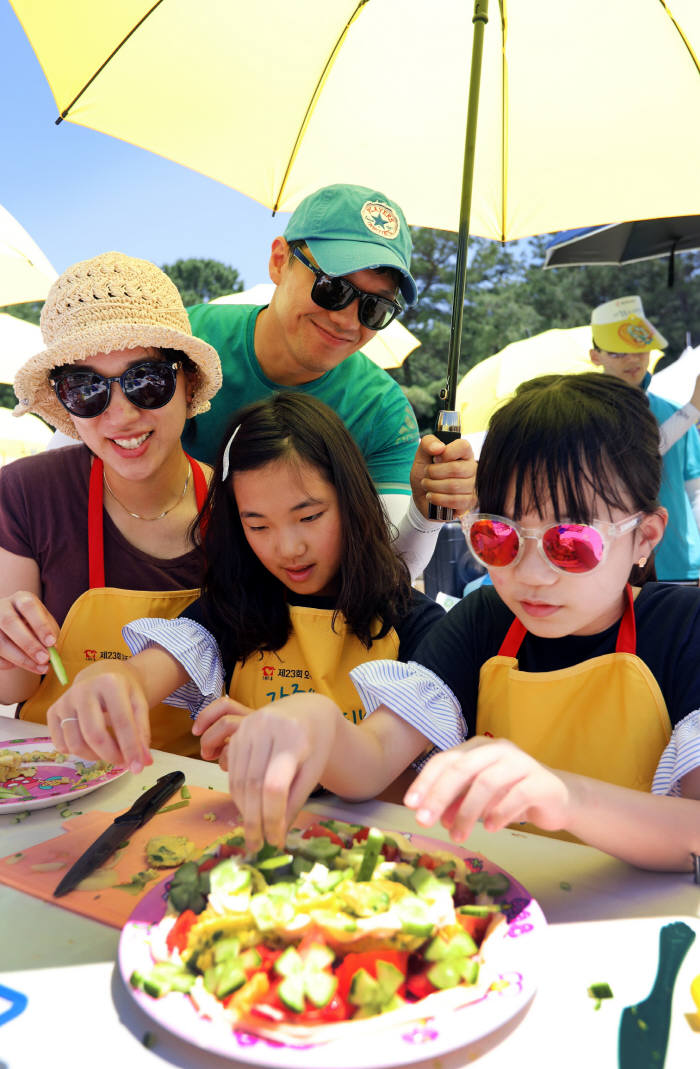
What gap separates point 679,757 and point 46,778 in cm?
114

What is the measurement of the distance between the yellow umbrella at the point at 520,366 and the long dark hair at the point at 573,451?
6.36 meters

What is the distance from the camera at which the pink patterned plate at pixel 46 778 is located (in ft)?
4.53

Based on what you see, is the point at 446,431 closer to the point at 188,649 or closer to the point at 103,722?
the point at 188,649

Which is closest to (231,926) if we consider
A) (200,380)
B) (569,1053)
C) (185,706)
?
(569,1053)

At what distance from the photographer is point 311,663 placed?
2.01m

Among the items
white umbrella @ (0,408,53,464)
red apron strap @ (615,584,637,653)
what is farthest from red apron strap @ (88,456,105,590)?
white umbrella @ (0,408,53,464)

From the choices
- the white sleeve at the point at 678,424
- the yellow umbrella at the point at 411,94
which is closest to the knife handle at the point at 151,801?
the yellow umbrella at the point at 411,94

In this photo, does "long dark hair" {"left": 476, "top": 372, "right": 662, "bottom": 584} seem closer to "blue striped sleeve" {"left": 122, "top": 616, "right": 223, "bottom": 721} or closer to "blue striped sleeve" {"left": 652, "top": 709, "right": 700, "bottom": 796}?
"blue striped sleeve" {"left": 652, "top": 709, "right": 700, "bottom": 796}

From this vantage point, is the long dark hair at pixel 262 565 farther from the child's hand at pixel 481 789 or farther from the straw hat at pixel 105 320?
the child's hand at pixel 481 789

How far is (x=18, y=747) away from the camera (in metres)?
1.73

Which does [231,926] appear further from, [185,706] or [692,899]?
[185,706]

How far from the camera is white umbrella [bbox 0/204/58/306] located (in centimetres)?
503

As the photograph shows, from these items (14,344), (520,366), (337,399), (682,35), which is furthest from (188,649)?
(520,366)

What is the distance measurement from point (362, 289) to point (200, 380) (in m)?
0.53
